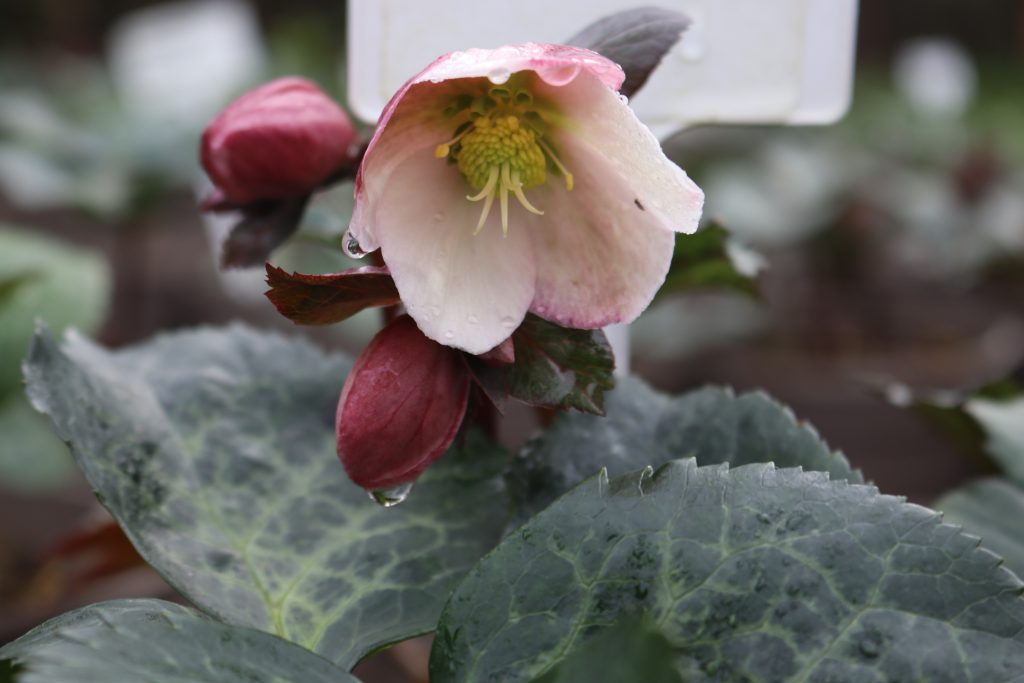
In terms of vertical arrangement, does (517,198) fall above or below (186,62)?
above

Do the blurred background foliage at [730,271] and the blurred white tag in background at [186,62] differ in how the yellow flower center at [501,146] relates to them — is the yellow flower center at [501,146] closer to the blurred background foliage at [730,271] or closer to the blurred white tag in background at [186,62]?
the blurred background foliage at [730,271]

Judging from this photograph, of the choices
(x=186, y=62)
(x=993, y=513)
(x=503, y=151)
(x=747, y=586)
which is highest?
(x=503, y=151)

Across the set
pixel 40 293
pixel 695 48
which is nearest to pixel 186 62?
pixel 40 293

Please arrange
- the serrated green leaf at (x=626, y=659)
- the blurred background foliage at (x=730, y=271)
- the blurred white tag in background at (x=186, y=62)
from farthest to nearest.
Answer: the blurred white tag in background at (x=186, y=62) → the blurred background foliage at (x=730, y=271) → the serrated green leaf at (x=626, y=659)

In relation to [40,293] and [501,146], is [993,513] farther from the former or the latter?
[40,293]

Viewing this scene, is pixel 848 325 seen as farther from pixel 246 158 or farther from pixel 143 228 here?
pixel 246 158

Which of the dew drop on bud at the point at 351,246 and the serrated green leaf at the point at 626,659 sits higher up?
the dew drop on bud at the point at 351,246

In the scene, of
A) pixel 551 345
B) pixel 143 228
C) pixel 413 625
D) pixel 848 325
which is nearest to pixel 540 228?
pixel 551 345

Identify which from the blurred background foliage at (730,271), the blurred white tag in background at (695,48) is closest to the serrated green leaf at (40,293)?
the blurred background foliage at (730,271)
